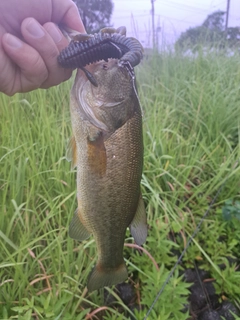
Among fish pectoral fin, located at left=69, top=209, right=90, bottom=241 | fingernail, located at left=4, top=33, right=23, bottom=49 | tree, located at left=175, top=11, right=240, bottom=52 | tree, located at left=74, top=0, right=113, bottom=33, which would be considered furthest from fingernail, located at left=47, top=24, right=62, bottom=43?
tree, located at left=175, top=11, right=240, bottom=52

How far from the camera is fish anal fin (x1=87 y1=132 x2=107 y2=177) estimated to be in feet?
3.48

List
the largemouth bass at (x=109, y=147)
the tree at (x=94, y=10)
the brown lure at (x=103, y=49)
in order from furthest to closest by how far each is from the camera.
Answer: the tree at (x=94, y=10) < the largemouth bass at (x=109, y=147) < the brown lure at (x=103, y=49)

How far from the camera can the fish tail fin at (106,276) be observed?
1.25 metres

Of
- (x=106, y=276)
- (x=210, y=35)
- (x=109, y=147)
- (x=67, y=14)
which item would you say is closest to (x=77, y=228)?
(x=106, y=276)

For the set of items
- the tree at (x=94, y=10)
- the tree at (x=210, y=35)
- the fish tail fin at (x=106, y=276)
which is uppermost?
Result: the tree at (x=94, y=10)

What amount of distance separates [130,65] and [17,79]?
547 mm

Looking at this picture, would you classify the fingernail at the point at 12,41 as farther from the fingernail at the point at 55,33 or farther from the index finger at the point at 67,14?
the index finger at the point at 67,14

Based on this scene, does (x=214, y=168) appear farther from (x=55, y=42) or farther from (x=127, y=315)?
(x=55, y=42)

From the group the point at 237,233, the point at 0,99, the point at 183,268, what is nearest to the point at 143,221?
the point at 183,268

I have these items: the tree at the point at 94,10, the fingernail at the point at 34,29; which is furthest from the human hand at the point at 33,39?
the tree at the point at 94,10

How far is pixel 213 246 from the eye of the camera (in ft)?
6.76

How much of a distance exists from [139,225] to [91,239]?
72 centimetres

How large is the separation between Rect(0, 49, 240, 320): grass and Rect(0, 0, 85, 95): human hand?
741 mm

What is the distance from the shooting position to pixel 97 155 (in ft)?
3.49
